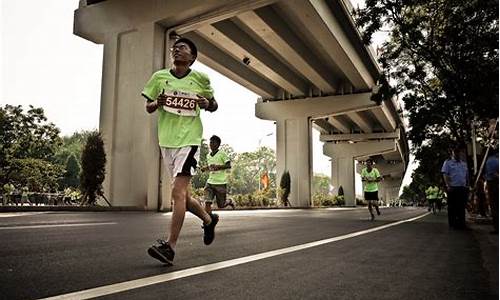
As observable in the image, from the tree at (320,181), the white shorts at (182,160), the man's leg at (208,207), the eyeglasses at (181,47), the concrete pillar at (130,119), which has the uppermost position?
the tree at (320,181)

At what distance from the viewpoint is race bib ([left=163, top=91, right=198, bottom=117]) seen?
4.15 meters

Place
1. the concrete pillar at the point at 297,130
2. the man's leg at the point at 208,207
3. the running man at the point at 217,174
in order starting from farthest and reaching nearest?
the concrete pillar at the point at 297,130
the running man at the point at 217,174
the man's leg at the point at 208,207

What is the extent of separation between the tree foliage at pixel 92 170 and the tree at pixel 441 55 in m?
10.4

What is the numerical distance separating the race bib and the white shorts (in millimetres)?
304

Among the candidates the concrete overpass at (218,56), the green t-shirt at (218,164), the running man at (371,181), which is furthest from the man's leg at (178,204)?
the concrete overpass at (218,56)

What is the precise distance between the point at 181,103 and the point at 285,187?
117ft

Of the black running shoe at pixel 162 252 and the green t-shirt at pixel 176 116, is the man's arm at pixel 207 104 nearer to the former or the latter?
the green t-shirt at pixel 176 116

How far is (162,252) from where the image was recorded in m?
3.90

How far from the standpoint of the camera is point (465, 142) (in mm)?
18391

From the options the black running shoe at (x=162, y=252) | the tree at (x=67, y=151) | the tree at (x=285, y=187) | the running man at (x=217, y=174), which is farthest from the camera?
the tree at (x=67, y=151)

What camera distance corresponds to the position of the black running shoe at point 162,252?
12.7 feet

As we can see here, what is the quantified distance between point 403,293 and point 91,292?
1837 mm

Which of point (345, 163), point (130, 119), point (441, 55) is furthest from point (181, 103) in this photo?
point (345, 163)

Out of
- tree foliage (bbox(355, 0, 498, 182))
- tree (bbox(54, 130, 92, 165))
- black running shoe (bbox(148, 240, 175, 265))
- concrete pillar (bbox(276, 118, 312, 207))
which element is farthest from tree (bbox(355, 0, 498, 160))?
tree (bbox(54, 130, 92, 165))
